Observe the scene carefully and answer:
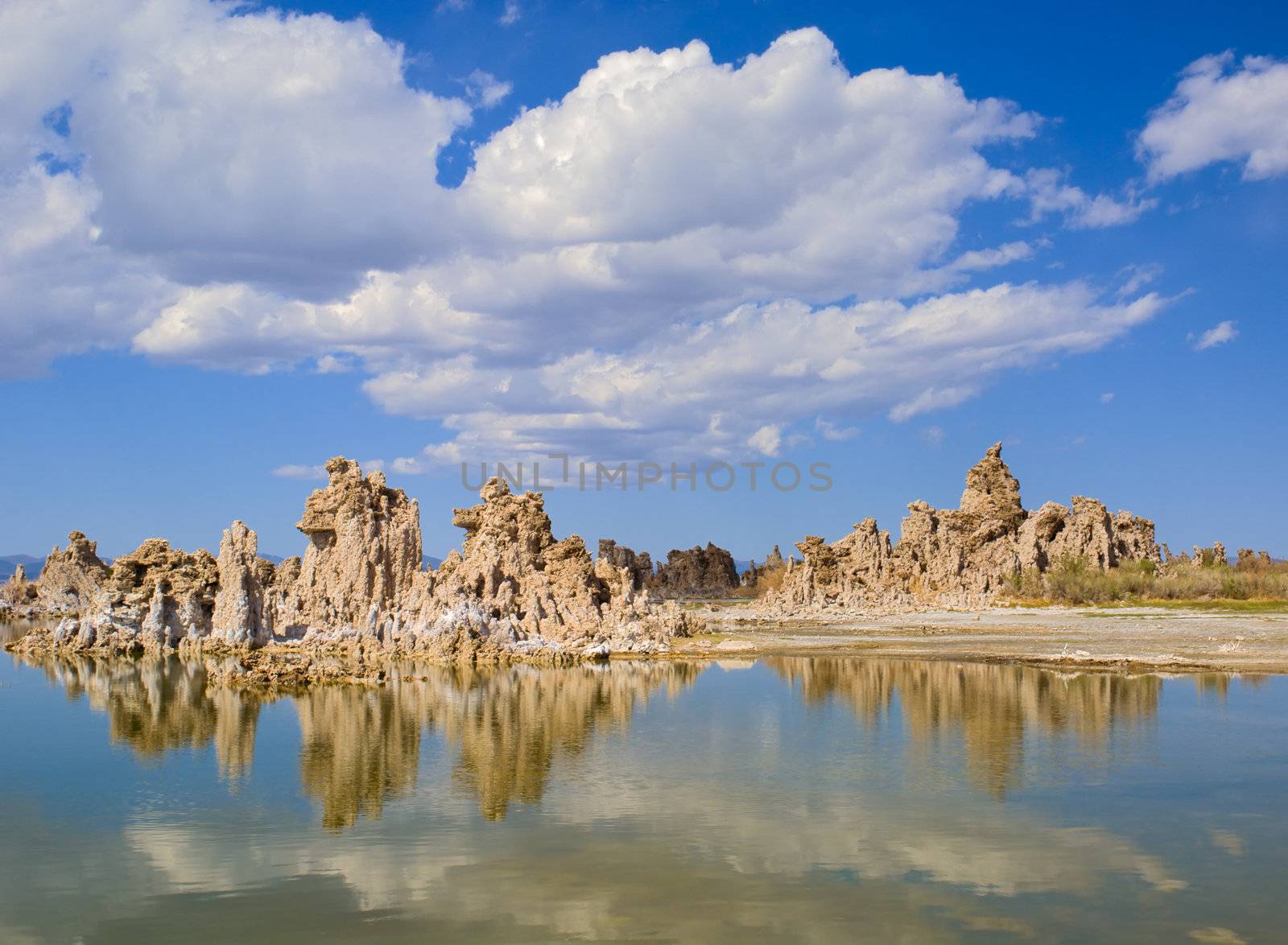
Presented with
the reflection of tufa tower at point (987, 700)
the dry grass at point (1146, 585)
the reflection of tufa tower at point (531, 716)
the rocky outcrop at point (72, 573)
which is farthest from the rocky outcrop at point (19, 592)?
the dry grass at point (1146, 585)

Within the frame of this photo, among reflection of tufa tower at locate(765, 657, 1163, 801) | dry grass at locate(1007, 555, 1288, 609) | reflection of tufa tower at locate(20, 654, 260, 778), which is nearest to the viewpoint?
reflection of tufa tower at locate(765, 657, 1163, 801)

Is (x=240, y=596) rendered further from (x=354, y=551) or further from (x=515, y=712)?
(x=515, y=712)

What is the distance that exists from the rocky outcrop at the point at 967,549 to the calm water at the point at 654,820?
37.3 meters

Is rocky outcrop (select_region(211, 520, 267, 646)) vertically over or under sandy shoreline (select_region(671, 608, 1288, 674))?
over

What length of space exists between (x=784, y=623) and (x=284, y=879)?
1765 inches

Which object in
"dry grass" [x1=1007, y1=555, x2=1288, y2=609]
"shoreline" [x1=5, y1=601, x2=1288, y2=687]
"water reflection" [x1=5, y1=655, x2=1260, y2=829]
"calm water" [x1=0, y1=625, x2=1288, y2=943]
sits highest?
"dry grass" [x1=1007, y1=555, x2=1288, y2=609]

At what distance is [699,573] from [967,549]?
48704 millimetres

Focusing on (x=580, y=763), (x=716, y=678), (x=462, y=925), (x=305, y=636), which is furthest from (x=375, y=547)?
(x=462, y=925)

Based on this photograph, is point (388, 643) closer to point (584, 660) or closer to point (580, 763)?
point (584, 660)

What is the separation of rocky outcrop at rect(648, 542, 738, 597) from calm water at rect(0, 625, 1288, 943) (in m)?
83.0

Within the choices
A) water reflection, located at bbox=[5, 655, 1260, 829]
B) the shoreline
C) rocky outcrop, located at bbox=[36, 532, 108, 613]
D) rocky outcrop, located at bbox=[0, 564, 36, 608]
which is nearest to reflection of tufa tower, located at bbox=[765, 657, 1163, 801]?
water reflection, located at bbox=[5, 655, 1260, 829]

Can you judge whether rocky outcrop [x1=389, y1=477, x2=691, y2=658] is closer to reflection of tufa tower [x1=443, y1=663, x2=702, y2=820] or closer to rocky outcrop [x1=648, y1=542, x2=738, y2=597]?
reflection of tufa tower [x1=443, y1=663, x2=702, y2=820]

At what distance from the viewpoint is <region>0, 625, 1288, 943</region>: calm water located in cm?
927

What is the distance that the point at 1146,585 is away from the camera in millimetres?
53812
